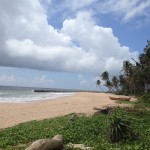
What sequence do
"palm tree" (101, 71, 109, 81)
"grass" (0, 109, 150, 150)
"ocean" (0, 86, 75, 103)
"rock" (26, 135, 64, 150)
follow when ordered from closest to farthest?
"rock" (26, 135, 64, 150) < "grass" (0, 109, 150, 150) < "ocean" (0, 86, 75, 103) < "palm tree" (101, 71, 109, 81)

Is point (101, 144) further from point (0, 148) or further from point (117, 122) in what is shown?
point (0, 148)

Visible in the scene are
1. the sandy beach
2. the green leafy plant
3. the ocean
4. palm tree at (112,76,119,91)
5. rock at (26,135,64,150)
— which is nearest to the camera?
rock at (26,135,64,150)

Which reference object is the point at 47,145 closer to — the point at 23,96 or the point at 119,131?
the point at 119,131

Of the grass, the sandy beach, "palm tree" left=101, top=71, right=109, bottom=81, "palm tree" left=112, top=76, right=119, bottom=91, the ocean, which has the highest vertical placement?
"palm tree" left=101, top=71, right=109, bottom=81

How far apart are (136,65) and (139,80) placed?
3.91m

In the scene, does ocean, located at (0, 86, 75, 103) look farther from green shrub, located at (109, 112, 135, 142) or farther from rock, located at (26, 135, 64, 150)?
rock, located at (26, 135, 64, 150)

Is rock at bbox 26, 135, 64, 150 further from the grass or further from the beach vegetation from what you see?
the beach vegetation

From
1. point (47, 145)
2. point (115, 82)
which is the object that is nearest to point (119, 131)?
point (47, 145)

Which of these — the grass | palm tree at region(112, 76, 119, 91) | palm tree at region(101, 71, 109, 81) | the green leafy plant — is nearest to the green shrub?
the green leafy plant

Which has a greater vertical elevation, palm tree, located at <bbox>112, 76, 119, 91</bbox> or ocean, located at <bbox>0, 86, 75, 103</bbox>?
palm tree, located at <bbox>112, 76, 119, 91</bbox>

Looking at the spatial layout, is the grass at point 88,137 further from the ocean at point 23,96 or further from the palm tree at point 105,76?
the palm tree at point 105,76

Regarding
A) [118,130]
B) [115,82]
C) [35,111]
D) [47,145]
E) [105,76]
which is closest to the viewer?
[47,145]

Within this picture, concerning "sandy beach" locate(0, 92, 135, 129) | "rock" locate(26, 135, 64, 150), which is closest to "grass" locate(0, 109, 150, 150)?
"rock" locate(26, 135, 64, 150)

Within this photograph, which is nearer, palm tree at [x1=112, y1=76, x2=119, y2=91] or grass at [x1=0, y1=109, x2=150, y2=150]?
grass at [x1=0, y1=109, x2=150, y2=150]
